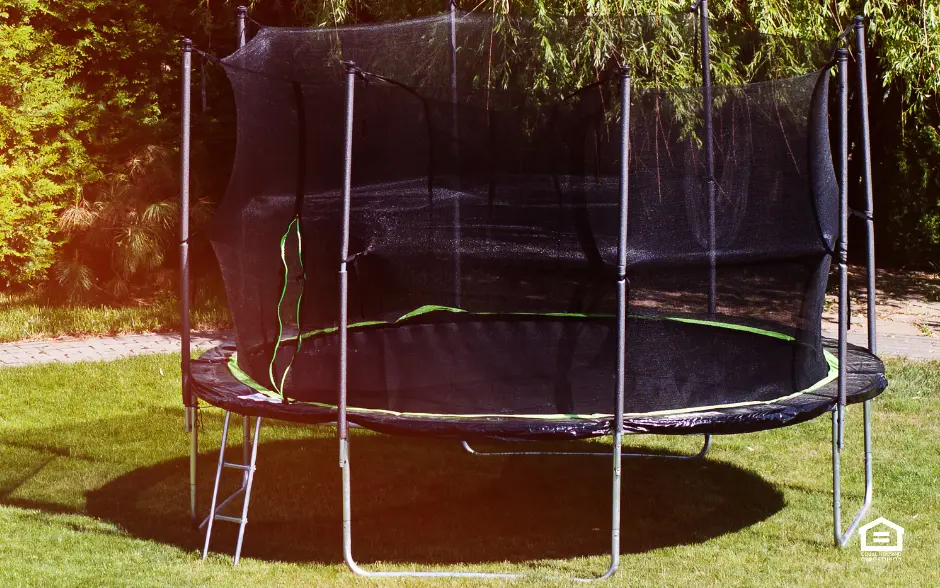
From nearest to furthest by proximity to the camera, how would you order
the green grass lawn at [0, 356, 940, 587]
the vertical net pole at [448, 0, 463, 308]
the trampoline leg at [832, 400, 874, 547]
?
the green grass lawn at [0, 356, 940, 587] < the trampoline leg at [832, 400, 874, 547] < the vertical net pole at [448, 0, 463, 308]

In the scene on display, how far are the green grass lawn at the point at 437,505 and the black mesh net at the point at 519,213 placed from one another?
0.46 meters

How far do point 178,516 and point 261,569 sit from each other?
68 centimetres

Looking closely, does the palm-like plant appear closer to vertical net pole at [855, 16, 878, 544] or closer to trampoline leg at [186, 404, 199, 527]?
trampoline leg at [186, 404, 199, 527]

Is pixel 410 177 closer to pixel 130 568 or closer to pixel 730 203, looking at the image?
pixel 730 203

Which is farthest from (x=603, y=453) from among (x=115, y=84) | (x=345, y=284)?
(x=115, y=84)

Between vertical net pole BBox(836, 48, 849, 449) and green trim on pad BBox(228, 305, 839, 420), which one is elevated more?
vertical net pole BBox(836, 48, 849, 449)

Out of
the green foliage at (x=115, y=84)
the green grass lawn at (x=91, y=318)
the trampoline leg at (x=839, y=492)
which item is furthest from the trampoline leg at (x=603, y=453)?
the green grass lawn at (x=91, y=318)

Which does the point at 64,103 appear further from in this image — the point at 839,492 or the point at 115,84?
the point at 839,492

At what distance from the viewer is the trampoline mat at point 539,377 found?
3322 millimetres

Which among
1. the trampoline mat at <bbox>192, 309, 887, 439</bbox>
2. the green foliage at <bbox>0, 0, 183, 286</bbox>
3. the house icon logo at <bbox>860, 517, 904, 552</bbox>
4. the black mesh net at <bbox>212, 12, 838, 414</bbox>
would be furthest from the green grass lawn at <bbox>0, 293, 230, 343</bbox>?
the house icon logo at <bbox>860, 517, 904, 552</bbox>

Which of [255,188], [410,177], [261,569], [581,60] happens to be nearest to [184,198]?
[255,188]

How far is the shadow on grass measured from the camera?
3.68 meters

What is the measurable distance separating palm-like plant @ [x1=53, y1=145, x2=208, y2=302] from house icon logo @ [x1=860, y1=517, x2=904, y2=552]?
18.3 feet

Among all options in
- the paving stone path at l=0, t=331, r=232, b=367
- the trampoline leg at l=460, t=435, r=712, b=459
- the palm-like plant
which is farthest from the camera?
the palm-like plant
